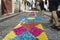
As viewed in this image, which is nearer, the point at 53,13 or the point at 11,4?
the point at 53,13

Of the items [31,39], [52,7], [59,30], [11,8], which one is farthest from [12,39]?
[11,8]

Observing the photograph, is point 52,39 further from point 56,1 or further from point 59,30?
point 56,1

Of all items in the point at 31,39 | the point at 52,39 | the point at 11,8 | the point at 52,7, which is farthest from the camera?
the point at 11,8

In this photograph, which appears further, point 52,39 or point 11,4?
point 11,4

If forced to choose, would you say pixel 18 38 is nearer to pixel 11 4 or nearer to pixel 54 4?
pixel 54 4

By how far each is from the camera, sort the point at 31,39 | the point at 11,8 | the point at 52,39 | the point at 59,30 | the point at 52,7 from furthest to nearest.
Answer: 1. the point at 11,8
2. the point at 52,7
3. the point at 59,30
4. the point at 52,39
5. the point at 31,39

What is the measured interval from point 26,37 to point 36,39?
22cm

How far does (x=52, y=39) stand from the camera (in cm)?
577

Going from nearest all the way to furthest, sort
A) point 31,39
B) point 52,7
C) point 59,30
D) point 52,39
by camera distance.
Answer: point 31,39 → point 52,39 → point 59,30 → point 52,7

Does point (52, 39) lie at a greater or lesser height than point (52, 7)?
lesser

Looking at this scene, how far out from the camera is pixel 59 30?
7.40m

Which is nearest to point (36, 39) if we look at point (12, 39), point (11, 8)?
point (12, 39)

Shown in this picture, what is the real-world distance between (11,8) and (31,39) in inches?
745

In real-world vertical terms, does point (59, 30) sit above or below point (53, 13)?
below
